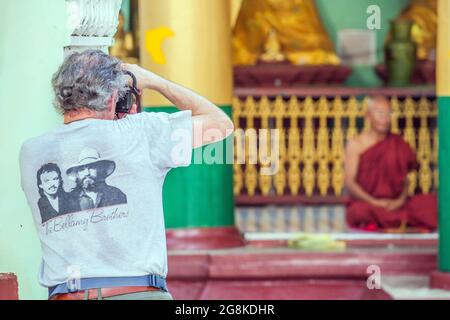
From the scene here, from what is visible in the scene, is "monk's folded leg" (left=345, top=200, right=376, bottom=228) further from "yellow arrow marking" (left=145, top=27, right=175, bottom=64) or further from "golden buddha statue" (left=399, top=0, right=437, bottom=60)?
"golden buddha statue" (left=399, top=0, right=437, bottom=60)

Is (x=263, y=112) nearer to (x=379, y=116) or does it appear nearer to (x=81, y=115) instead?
(x=379, y=116)

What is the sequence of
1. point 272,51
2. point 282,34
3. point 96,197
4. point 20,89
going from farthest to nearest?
point 282,34 → point 272,51 → point 20,89 → point 96,197

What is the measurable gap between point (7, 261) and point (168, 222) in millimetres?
3343

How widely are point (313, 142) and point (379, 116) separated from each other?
856 mm

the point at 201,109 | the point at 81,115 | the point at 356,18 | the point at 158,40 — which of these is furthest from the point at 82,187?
the point at 356,18

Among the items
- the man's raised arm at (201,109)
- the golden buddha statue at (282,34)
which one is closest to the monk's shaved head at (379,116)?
the golden buddha statue at (282,34)

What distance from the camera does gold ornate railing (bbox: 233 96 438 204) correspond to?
9.70 m

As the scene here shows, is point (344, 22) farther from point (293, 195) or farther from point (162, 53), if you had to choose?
point (162, 53)

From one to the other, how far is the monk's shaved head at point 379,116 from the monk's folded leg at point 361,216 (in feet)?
2.27

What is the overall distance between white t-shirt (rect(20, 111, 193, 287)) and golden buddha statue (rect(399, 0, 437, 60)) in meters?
6.92

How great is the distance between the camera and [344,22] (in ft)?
35.6

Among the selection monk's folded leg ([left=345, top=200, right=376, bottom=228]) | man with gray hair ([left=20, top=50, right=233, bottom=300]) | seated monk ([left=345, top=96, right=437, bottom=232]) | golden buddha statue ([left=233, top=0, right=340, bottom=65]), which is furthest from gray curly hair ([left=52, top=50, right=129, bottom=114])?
golden buddha statue ([left=233, top=0, right=340, bottom=65])

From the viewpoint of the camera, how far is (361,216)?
8.56m
